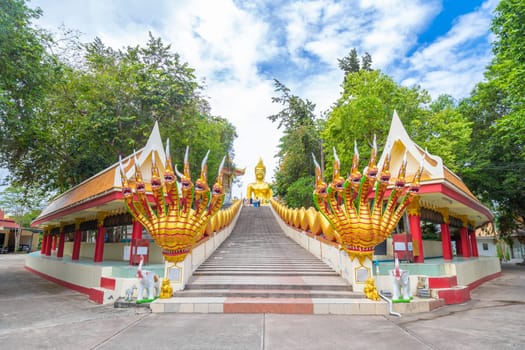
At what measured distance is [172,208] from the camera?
7449mm

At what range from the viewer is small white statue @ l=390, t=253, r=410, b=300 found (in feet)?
22.6

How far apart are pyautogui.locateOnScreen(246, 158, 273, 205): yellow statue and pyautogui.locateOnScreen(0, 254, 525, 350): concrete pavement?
89.2 ft

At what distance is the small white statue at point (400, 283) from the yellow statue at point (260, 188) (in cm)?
2695

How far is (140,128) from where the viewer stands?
16438 millimetres

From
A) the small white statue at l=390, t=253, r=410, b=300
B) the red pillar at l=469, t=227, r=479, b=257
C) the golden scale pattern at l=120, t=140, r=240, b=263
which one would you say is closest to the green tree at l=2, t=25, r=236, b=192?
the golden scale pattern at l=120, t=140, r=240, b=263

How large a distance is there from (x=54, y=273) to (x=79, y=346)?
11847mm

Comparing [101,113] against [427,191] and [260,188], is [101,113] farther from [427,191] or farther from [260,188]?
[260,188]

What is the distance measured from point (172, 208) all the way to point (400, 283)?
5.69m

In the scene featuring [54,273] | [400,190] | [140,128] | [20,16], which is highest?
[20,16]

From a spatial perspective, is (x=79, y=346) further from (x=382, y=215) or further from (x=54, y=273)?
(x=54, y=273)

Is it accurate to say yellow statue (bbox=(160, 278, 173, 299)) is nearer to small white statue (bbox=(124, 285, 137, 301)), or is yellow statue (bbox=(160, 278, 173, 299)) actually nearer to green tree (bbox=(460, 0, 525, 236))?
small white statue (bbox=(124, 285, 137, 301))

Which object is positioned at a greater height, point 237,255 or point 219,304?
point 237,255

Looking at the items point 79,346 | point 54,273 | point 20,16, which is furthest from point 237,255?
point 20,16

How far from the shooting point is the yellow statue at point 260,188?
34.3 m
